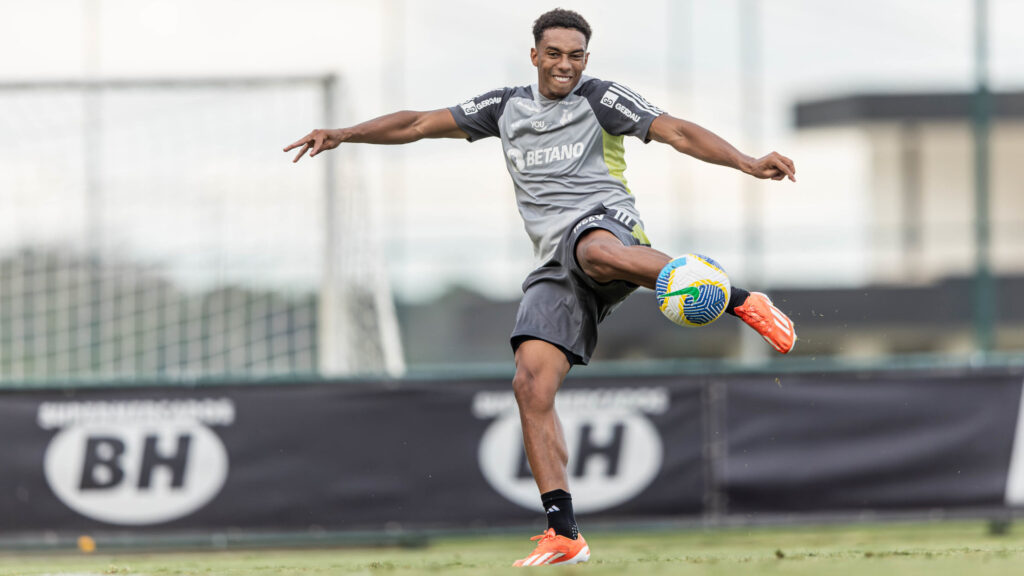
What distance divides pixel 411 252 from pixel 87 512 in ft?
37.2

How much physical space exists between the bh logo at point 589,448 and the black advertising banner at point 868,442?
2.05 feet

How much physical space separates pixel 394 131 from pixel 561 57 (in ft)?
2.98

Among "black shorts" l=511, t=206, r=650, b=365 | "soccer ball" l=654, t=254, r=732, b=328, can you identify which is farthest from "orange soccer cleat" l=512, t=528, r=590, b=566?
"soccer ball" l=654, t=254, r=732, b=328

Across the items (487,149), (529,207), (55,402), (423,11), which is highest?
(423,11)

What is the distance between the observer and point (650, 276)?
18.7 feet

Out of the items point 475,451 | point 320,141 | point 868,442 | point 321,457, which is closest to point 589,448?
point 475,451

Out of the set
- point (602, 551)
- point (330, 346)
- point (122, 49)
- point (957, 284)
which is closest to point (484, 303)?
point (122, 49)

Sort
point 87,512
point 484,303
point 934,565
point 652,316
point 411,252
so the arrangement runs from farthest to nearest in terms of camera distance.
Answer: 1. point 652,316
2. point 484,303
3. point 411,252
4. point 87,512
5. point 934,565

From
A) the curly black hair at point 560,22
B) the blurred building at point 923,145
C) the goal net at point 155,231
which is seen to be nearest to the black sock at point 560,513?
the curly black hair at point 560,22

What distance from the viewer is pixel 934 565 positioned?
18.1ft

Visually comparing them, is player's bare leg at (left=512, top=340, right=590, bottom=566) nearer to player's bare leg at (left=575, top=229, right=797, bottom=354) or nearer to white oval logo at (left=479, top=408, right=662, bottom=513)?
player's bare leg at (left=575, top=229, right=797, bottom=354)

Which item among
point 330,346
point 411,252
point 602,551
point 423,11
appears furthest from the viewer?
point 423,11

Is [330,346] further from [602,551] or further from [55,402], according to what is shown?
[602,551]

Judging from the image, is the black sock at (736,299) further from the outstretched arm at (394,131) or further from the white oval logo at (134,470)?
the white oval logo at (134,470)
